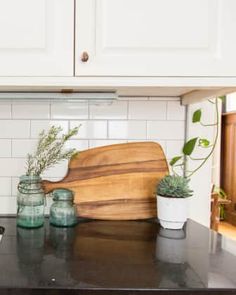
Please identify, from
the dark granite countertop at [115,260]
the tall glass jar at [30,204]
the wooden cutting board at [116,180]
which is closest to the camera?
the dark granite countertop at [115,260]

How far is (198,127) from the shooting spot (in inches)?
51.7

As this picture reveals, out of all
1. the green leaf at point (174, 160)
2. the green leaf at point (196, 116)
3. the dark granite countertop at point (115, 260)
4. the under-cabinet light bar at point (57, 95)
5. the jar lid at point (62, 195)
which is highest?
the under-cabinet light bar at point (57, 95)

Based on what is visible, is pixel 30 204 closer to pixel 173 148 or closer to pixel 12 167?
pixel 12 167

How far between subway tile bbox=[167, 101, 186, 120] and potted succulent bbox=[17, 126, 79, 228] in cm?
38

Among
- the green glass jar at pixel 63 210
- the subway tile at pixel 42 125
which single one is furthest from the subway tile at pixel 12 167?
the green glass jar at pixel 63 210

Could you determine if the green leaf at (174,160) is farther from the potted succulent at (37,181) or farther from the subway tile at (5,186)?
the subway tile at (5,186)

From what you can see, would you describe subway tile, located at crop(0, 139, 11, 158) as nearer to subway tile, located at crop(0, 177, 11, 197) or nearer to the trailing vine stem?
subway tile, located at crop(0, 177, 11, 197)

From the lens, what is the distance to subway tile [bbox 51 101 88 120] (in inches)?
50.6

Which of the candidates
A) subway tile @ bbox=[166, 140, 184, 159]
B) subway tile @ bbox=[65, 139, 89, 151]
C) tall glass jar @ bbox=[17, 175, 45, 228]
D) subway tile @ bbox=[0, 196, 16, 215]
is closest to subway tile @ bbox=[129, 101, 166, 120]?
subway tile @ bbox=[166, 140, 184, 159]

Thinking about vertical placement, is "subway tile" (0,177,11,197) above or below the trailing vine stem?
below

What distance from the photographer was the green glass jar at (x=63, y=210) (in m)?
1.13
